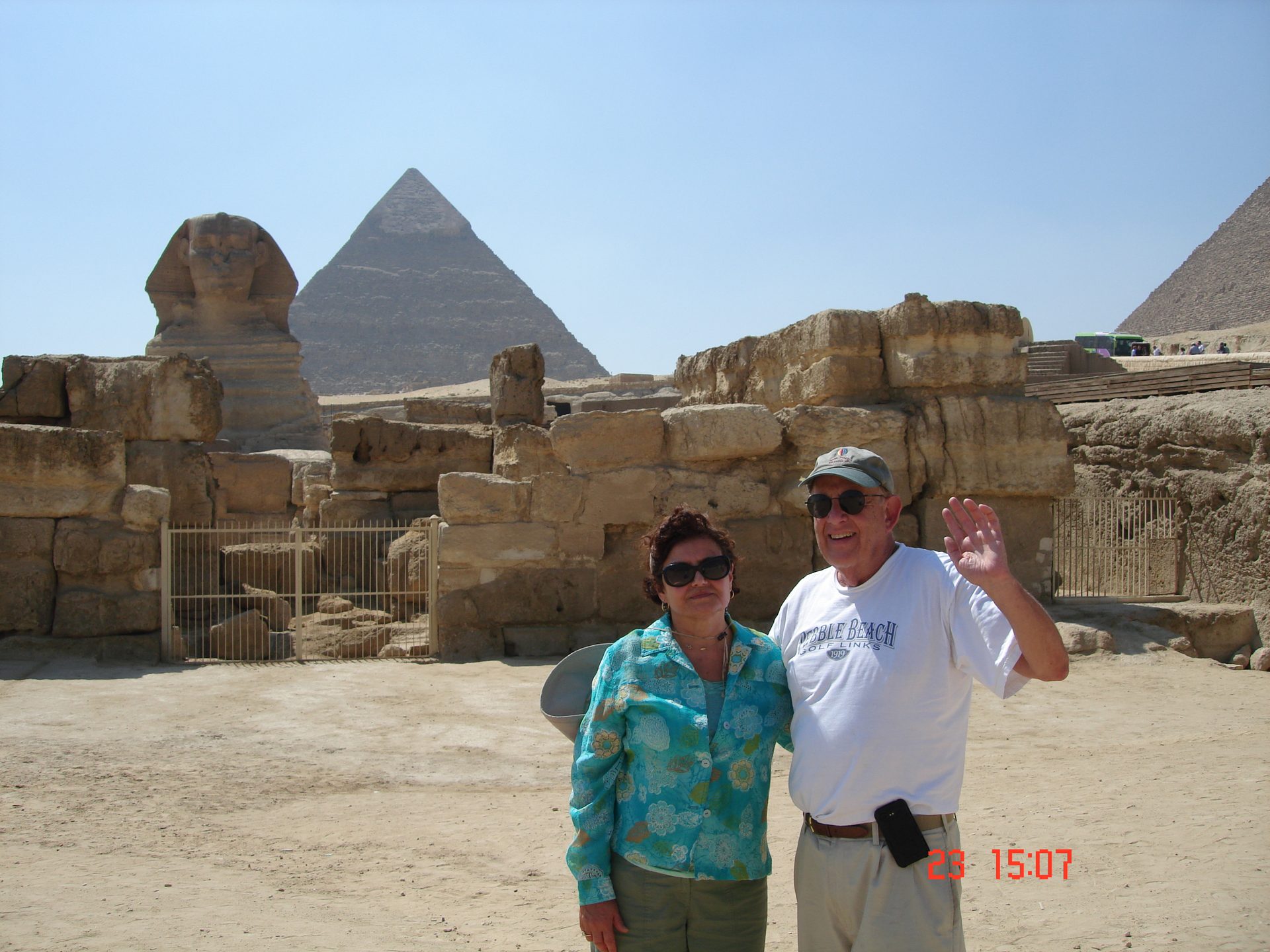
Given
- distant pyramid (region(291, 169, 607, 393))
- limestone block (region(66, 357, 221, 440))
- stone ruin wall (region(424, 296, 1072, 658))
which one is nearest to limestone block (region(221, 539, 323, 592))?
limestone block (region(66, 357, 221, 440))

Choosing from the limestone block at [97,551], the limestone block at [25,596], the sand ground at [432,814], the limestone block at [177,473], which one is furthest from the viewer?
the limestone block at [177,473]

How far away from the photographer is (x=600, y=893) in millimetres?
2105

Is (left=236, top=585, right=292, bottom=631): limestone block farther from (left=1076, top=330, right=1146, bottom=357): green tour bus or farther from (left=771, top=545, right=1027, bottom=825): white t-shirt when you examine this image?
(left=1076, top=330, right=1146, bottom=357): green tour bus

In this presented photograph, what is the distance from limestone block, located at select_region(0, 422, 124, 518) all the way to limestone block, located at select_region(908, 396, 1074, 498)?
579 centimetres

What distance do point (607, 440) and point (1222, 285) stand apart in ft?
193

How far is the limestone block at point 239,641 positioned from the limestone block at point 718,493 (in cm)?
305

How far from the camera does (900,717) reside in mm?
2127

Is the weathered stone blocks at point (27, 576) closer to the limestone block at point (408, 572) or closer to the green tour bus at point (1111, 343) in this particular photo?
the limestone block at point (408, 572)

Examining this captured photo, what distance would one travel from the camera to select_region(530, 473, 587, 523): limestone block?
7.52m

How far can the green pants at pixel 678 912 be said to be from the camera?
2.11 meters

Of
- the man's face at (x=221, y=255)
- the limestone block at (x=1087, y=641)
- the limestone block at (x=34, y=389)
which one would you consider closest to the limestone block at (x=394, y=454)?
the limestone block at (x=34, y=389)

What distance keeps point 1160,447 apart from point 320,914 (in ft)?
31.2

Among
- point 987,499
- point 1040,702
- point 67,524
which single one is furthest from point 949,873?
point 67,524

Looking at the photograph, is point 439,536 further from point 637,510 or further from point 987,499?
point 987,499
